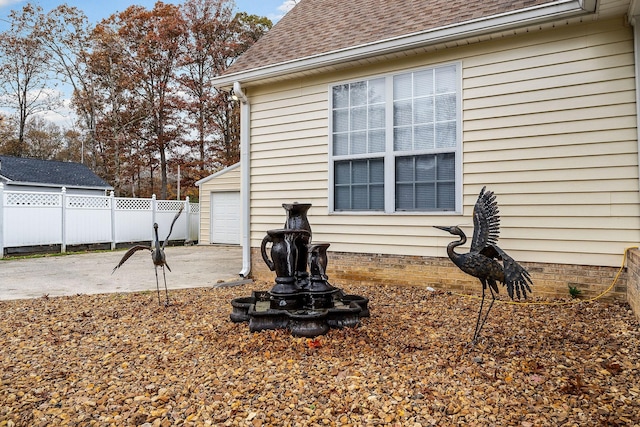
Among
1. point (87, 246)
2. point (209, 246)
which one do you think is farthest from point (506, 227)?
point (87, 246)

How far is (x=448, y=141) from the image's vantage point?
16.6 ft

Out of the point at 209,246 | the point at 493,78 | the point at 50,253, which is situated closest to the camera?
the point at 493,78

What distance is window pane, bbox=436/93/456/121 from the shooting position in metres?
5.07

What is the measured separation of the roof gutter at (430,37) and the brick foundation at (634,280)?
2.44m

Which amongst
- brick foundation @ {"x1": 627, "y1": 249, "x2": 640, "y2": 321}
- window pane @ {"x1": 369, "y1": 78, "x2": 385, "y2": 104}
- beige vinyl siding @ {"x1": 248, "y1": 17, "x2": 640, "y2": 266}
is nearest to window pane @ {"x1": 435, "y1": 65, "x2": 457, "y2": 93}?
beige vinyl siding @ {"x1": 248, "y1": 17, "x2": 640, "y2": 266}

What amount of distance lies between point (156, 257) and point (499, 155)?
4059 mm

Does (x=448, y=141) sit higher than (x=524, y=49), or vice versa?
(x=524, y=49)

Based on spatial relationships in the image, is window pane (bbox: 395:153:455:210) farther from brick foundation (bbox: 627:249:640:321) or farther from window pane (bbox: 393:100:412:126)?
brick foundation (bbox: 627:249:640:321)

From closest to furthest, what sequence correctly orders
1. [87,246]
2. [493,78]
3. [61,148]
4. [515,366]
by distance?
1. [515,366]
2. [493,78]
3. [87,246]
4. [61,148]

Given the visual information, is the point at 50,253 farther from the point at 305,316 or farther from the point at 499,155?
the point at 499,155

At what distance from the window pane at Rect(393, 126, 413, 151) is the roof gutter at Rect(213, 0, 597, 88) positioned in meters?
0.99

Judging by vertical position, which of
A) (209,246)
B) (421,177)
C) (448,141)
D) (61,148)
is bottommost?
(209,246)

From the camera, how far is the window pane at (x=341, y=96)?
5852 mm

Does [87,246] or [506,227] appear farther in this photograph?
[87,246]
